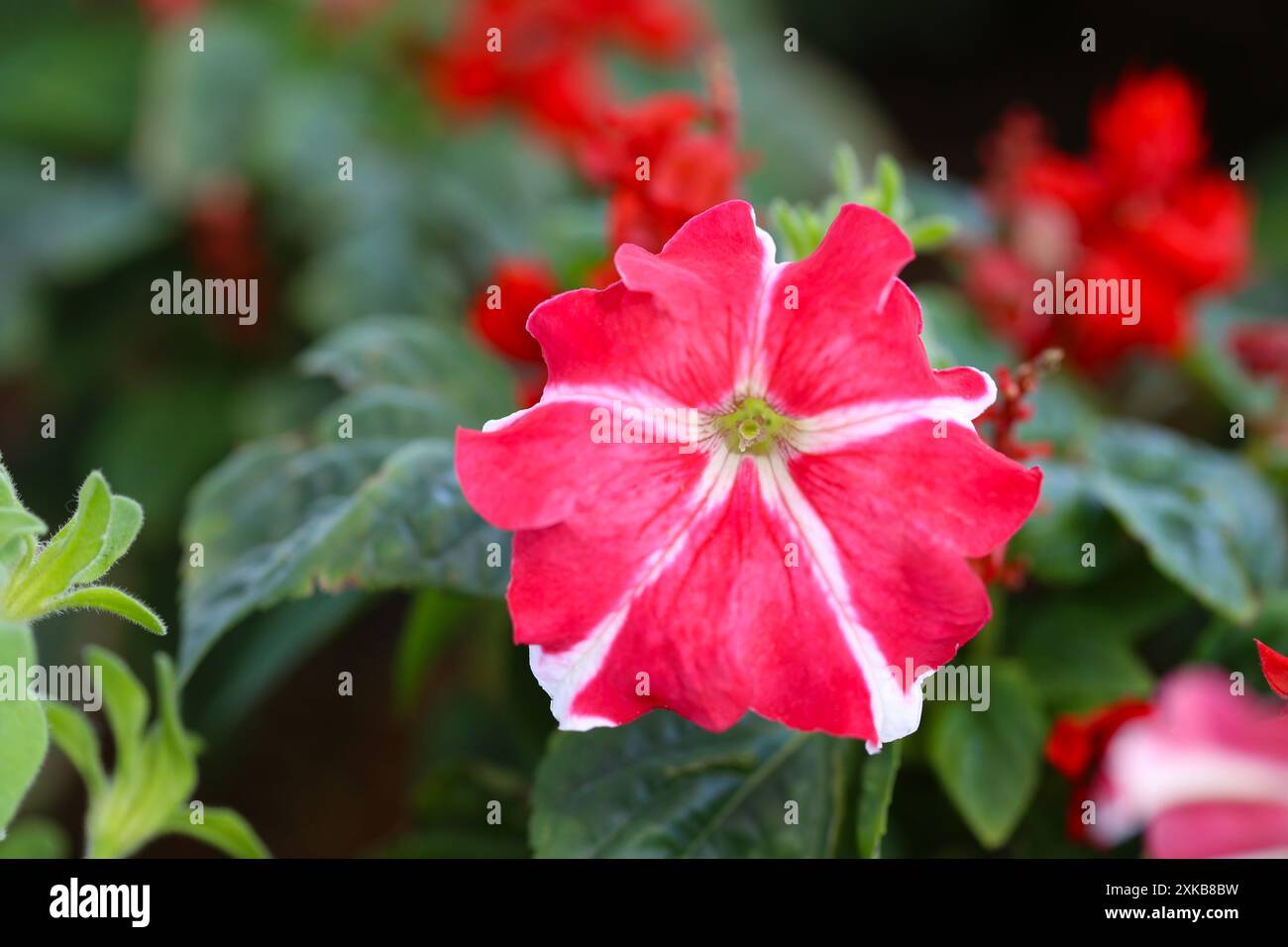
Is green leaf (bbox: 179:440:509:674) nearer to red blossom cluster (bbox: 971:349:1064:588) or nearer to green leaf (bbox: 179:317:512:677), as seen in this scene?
green leaf (bbox: 179:317:512:677)

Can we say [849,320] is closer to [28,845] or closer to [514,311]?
[514,311]

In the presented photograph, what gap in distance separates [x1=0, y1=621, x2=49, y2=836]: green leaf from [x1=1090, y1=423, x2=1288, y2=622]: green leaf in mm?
469

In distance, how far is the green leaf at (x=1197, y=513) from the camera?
1.91 ft

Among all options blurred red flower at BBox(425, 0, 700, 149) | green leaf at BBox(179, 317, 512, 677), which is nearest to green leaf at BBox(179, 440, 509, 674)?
green leaf at BBox(179, 317, 512, 677)

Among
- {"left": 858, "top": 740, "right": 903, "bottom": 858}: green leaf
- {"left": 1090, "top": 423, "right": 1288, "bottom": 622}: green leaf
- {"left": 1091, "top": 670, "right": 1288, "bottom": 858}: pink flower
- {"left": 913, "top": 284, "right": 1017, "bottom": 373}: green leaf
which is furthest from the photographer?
{"left": 913, "top": 284, "right": 1017, "bottom": 373}: green leaf

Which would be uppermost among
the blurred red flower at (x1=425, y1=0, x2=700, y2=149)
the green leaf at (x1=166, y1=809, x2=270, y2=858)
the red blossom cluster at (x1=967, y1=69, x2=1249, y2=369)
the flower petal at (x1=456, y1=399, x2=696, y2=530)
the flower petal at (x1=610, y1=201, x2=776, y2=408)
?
the blurred red flower at (x1=425, y1=0, x2=700, y2=149)

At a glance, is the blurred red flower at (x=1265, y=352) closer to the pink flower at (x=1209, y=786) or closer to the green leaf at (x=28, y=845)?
the pink flower at (x=1209, y=786)

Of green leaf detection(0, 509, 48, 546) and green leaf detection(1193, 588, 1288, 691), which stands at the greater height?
green leaf detection(0, 509, 48, 546)

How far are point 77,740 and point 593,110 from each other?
479mm

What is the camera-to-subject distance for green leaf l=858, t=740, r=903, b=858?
1.57 feet

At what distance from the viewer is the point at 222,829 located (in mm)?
541

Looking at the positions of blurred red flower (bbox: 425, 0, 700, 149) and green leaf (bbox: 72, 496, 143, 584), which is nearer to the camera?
green leaf (bbox: 72, 496, 143, 584)

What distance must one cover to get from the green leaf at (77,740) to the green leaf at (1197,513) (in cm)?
49
